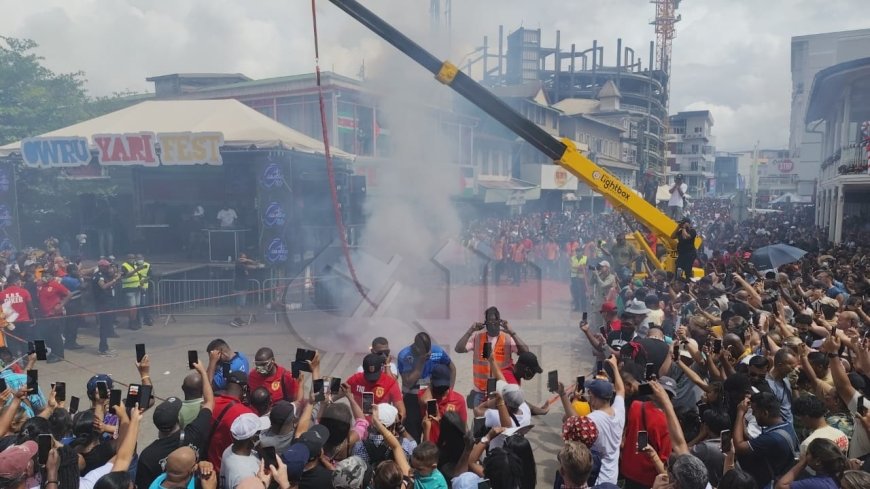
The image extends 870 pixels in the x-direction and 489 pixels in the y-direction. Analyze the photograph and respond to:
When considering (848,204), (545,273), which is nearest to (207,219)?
(545,273)

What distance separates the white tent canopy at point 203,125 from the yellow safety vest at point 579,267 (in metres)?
5.81

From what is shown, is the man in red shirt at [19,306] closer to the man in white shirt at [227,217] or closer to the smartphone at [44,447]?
the man in white shirt at [227,217]

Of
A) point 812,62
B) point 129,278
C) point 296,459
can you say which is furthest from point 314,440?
point 812,62

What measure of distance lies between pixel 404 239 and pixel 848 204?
21.7m

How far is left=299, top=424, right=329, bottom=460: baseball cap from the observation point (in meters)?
3.02

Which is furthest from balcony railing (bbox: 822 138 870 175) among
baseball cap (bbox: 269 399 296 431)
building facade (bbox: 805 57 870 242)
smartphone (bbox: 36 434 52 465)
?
smartphone (bbox: 36 434 52 465)

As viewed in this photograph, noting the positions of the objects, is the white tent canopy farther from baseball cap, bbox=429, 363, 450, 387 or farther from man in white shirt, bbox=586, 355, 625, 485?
man in white shirt, bbox=586, 355, 625, 485

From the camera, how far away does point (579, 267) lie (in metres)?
12.6

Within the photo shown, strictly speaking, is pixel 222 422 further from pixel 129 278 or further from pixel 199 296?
pixel 199 296

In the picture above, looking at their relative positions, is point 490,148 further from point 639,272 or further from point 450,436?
point 450,436

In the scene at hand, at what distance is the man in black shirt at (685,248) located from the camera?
9.54 m

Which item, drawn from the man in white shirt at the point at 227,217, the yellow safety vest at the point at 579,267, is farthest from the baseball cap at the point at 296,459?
the man in white shirt at the point at 227,217

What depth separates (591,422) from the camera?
3338 mm

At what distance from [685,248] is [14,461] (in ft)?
29.9
